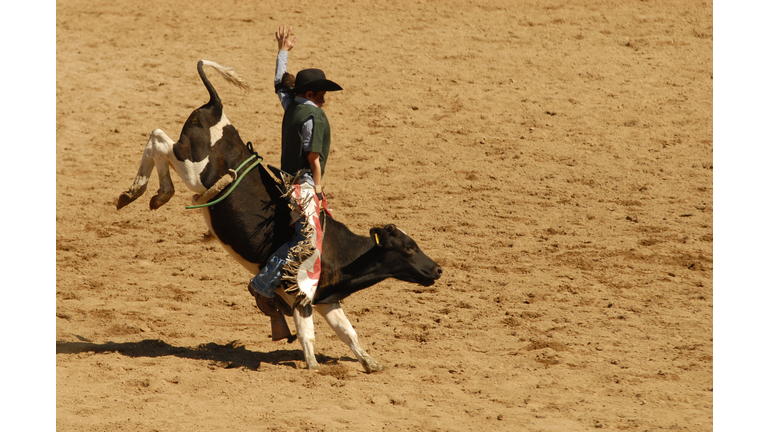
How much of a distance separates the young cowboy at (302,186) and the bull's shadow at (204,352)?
0.58m

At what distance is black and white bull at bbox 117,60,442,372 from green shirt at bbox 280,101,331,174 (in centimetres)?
35

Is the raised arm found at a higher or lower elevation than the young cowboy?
higher

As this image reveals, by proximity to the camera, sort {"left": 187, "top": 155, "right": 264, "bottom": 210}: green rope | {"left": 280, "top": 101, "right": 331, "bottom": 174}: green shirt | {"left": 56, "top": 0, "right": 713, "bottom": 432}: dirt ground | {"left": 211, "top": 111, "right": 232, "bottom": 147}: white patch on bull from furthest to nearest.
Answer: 1. {"left": 211, "top": 111, "right": 232, "bottom": 147}: white patch on bull
2. {"left": 187, "top": 155, "right": 264, "bottom": 210}: green rope
3. {"left": 280, "top": 101, "right": 331, "bottom": 174}: green shirt
4. {"left": 56, "top": 0, "right": 713, "bottom": 432}: dirt ground

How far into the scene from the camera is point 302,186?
18.0 ft

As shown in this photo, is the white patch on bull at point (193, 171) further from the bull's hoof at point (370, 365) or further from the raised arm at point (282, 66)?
the bull's hoof at point (370, 365)

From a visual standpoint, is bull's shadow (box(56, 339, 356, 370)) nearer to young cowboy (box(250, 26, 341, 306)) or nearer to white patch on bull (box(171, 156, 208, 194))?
young cowboy (box(250, 26, 341, 306))

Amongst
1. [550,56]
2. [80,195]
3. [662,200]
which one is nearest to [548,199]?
[662,200]

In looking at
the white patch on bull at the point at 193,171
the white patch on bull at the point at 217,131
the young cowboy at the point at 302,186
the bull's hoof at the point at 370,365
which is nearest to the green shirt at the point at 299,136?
the young cowboy at the point at 302,186

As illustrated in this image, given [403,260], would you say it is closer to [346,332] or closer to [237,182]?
[346,332]

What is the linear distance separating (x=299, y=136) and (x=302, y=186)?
1.17 feet

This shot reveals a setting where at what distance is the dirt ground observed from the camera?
5.17 metres

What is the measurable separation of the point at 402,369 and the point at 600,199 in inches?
179

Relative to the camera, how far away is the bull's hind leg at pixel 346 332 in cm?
560

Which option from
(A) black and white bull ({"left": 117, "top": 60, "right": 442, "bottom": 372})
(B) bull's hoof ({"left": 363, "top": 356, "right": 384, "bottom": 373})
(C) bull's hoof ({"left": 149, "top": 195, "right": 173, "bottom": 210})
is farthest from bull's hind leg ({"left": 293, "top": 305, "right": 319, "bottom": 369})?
(C) bull's hoof ({"left": 149, "top": 195, "right": 173, "bottom": 210})
